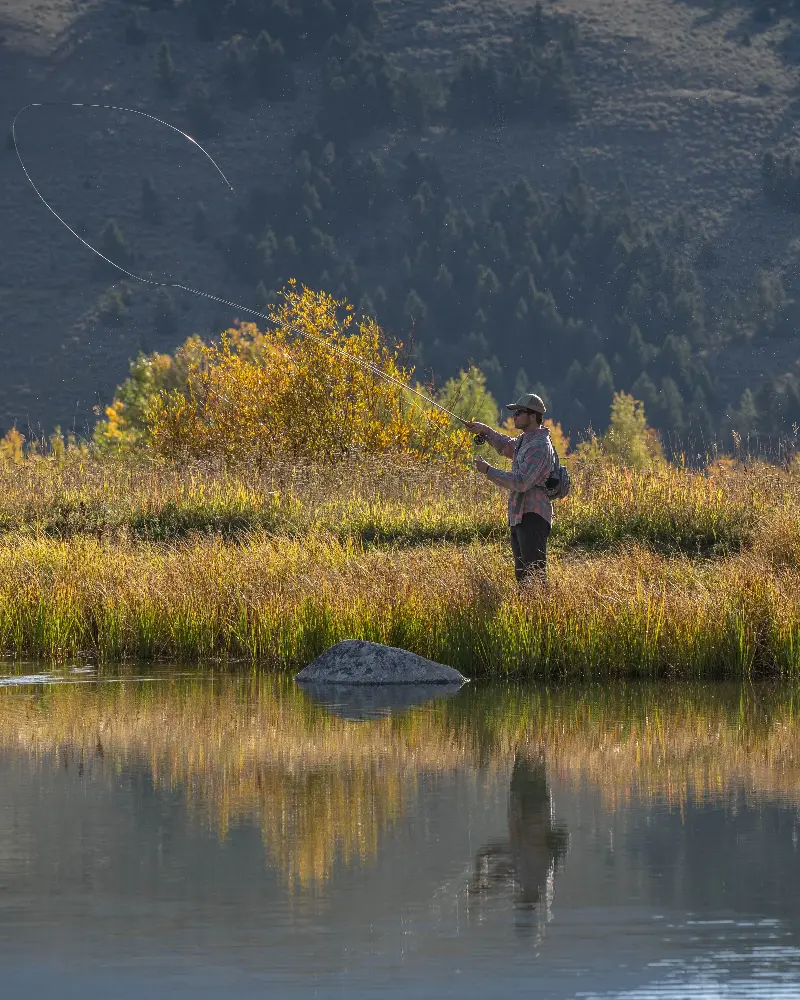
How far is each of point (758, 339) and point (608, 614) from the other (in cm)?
11989

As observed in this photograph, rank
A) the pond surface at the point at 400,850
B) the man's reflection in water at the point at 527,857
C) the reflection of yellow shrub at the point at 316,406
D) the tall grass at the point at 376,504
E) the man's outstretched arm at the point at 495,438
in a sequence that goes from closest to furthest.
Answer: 1. the pond surface at the point at 400,850
2. the man's reflection in water at the point at 527,857
3. the man's outstretched arm at the point at 495,438
4. the tall grass at the point at 376,504
5. the reflection of yellow shrub at the point at 316,406

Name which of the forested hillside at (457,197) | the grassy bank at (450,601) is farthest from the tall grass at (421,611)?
the forested hillside at (457,197)

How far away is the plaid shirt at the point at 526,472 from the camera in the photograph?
1347 centimetres

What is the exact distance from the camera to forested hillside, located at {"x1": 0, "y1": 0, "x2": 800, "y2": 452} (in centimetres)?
13050

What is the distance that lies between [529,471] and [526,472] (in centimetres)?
2

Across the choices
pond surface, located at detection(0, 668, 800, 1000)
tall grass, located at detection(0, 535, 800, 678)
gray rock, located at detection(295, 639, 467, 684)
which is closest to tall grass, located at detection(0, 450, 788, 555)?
tall grass, located at detection(0, 535, 800, 678)

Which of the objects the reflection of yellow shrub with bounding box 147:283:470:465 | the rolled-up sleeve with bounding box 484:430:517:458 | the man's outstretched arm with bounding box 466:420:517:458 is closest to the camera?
the man's outstretched arm with bounding box 466:420:517:458

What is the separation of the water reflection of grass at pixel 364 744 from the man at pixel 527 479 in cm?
126

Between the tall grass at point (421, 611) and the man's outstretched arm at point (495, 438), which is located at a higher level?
the man's outstretched arm at point (495, 438)

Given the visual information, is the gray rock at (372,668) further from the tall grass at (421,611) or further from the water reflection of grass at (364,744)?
the tall grass at (421,611)

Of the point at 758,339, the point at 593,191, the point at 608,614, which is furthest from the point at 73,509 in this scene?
the point at 593,191

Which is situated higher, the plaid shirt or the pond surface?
the plaid shirt

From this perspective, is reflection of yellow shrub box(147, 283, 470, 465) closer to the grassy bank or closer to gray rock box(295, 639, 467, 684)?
the grassy bank

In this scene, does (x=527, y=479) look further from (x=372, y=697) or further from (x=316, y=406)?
(x=316, y=406)
